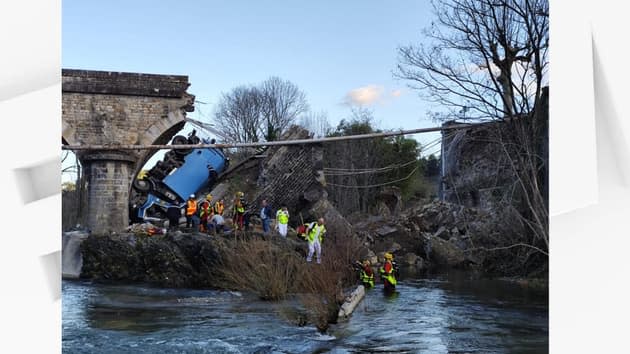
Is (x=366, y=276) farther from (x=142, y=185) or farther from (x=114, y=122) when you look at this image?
(x=114, y=122)

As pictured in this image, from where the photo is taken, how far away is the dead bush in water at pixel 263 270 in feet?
33.3

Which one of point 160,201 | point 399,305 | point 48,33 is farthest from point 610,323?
point 160,201

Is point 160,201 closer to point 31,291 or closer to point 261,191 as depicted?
point 261,191

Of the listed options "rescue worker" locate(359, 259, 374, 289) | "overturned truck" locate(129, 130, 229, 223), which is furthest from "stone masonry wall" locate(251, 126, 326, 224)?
"rescue worker" locate(359, 259, 374, 289)

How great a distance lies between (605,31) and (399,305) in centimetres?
929

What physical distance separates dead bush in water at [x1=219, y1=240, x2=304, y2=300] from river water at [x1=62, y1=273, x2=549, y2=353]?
0.88 feet

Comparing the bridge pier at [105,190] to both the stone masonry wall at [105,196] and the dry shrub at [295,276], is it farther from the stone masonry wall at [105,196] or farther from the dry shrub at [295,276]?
the dry shrub at [295,276]

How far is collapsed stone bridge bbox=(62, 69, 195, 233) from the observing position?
1636 centimetres

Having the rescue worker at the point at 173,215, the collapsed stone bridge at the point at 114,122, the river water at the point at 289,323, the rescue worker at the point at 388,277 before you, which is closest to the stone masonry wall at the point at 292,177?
the rescue worker at the point at 173,215

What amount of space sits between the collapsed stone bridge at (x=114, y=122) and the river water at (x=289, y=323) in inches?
148

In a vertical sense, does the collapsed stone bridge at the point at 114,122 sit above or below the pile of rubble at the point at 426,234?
above

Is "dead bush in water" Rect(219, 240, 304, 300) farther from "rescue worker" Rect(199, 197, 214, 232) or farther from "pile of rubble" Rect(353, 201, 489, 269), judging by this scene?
"pile of rubble" Rect(353, 201, 489, 269)

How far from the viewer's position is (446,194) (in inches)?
953

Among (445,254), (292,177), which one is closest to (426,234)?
(445,254)
